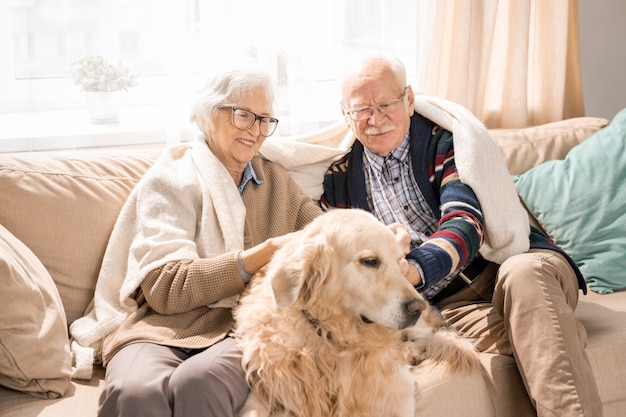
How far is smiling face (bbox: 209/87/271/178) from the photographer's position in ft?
7.29

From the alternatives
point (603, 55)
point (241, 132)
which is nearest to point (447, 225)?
point (241, 132)

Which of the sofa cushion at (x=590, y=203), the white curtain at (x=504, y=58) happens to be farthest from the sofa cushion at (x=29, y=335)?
the white curtain at (x=504, y=58)

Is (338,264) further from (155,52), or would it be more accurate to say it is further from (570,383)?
(155,52)

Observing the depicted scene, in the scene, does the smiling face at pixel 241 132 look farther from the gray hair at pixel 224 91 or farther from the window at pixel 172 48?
the window at pixel 172 48

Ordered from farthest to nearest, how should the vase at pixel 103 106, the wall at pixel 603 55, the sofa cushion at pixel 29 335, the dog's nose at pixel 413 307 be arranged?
the wall at pixel 603 55 → the vase at pixel 103 106 → the sofa cushion at pixel 29 335 → the dog's nose at pixel 413 307

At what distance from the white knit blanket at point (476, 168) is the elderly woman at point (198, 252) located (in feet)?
0.44

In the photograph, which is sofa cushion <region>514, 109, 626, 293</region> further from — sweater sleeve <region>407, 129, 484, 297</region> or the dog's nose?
the dog's nose

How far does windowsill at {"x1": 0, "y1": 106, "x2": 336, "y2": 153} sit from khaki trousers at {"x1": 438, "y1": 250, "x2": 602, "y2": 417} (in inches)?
49.8

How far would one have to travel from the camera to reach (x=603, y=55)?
12.4 ft

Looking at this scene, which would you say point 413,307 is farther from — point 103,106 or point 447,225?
point 103,106

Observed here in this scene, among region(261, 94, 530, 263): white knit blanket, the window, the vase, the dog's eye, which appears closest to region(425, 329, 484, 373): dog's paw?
region(261, 94, 530, 263): white knit blanket

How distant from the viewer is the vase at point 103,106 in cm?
284

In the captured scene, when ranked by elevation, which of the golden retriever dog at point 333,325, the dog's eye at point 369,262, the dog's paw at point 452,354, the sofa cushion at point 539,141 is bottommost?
the dog's paw at point 452,354

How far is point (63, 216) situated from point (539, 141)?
1.85 metres
